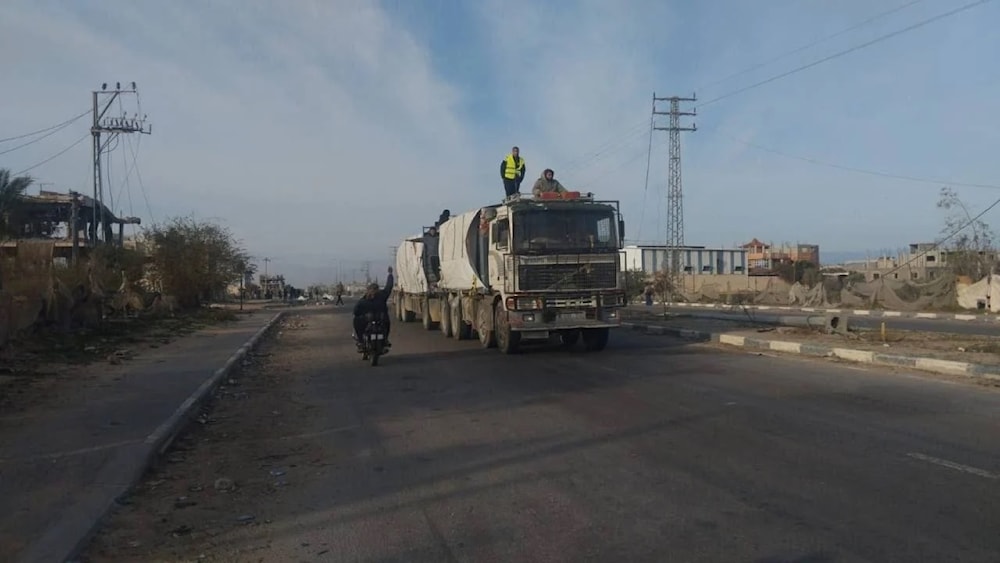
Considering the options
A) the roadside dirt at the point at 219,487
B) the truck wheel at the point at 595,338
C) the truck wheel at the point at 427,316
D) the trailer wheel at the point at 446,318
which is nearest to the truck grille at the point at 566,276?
the truck wheel at the point at 595,338

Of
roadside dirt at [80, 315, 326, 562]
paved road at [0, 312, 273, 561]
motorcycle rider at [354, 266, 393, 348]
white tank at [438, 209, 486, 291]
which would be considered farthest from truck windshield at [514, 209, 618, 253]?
paved road at [0, 312, 273, 561]

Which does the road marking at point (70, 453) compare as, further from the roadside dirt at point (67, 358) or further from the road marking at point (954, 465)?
the road marking at point (954, 465)

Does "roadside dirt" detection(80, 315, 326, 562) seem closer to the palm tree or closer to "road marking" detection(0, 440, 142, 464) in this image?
"road marking" detection(0, 440, 142, 464)

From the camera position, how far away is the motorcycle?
17.4 meters

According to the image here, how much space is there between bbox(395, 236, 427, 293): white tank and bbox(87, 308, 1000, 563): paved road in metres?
14.3

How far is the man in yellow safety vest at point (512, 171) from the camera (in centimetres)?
2100

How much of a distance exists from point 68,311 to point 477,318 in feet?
38.0

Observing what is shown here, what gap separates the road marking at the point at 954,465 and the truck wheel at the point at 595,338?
1132 cm

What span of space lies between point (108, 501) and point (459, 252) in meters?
15.1

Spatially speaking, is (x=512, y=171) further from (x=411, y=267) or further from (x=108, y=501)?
(x=108, y=501)

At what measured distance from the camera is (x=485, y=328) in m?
19.6

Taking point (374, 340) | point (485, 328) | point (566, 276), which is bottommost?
point (374, 340)

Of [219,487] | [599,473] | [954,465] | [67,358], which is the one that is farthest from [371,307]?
[954,465]

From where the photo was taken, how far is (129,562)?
5.37 meters
